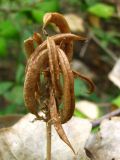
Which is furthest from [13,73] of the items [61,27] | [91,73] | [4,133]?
[61,27]

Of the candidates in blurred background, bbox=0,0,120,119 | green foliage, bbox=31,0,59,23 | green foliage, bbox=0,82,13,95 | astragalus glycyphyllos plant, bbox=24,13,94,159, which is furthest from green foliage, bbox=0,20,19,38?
astragalus glycyphyllos plant, bbox=24,13,94,159

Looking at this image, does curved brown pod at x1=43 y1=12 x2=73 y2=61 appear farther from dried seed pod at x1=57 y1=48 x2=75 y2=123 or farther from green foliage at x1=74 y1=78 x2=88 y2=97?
green foliage at x1=74 y1=78 x2=88 y2=97

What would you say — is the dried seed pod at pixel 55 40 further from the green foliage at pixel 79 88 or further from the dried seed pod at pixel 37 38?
the green foliage at pixel 79 88

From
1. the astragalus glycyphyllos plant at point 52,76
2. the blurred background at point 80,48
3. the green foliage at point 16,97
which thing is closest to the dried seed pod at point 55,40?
the astragalus glycyphyllos plant at point 52,76

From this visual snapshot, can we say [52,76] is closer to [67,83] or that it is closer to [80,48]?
[67,83]

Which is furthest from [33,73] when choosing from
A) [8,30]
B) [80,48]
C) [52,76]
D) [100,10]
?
[80,48]
